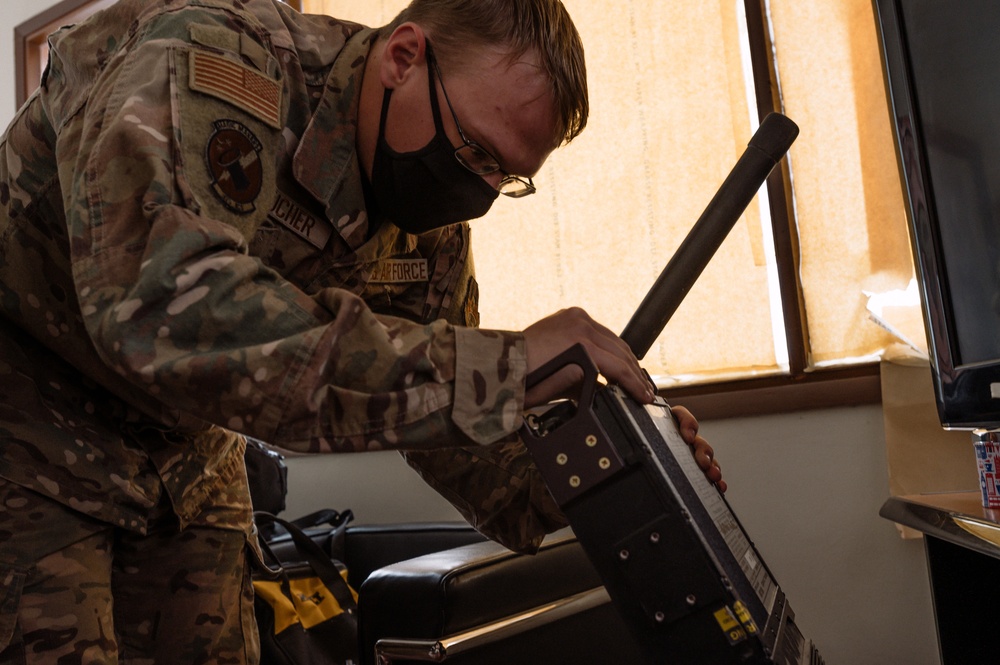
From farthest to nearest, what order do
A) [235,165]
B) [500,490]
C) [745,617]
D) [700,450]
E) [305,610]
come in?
[305,610], [500,490], [700,450], [235,165], [745,617]

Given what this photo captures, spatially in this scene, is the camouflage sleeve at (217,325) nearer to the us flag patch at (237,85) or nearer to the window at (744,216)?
the us flag patch at (237,85)

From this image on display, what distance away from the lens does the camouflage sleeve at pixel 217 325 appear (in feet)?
1.78

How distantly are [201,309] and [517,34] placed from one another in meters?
0.48

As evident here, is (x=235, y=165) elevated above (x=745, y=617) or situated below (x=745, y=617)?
above

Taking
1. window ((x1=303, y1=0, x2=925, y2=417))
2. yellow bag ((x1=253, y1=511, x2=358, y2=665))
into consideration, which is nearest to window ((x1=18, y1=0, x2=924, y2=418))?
window ((x1=303, y1=0, x2=925, y2=417))

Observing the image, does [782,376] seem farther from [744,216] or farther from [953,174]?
[953,174]

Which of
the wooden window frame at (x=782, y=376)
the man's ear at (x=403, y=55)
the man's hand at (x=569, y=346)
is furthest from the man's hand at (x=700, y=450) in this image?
the wooden window frame at (x=782, y=376)

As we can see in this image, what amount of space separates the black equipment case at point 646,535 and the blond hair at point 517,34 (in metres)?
0.40

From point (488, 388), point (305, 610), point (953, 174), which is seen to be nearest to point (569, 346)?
point (488, 388)

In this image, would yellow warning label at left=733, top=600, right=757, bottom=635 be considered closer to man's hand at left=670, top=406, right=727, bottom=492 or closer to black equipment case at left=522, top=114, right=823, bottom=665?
black equipment case at left=522, top=114, right=823, bottom=665

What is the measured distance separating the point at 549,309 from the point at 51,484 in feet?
4.35

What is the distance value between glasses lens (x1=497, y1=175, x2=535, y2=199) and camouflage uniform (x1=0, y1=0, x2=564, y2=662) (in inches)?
5.8

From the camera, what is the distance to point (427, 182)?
90 cm

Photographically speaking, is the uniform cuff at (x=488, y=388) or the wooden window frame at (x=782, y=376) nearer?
the uniform cuff at (x=488, y=388)
